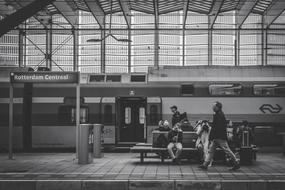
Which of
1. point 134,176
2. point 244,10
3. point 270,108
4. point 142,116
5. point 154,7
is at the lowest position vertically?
point 134,176

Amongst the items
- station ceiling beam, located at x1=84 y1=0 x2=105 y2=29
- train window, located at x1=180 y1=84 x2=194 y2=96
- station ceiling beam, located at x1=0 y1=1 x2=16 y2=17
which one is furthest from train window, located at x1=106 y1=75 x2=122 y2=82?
station ceiling beam, located at x1=0 y1=1 x2=16 y2=17

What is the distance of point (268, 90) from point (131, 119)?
6458 millimetres

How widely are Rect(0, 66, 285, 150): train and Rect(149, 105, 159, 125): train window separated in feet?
0.15

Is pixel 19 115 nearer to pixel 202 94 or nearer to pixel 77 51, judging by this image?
pixel 202 94

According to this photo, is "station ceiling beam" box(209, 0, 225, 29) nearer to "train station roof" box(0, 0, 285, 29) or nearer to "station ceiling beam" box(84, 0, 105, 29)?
"train station roof" box(0, 0, 285, 29)

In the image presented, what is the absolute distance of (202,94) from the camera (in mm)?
22031

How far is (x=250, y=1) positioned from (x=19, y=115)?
19.9 m

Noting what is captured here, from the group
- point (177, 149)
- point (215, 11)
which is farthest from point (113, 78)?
point (215, 11)

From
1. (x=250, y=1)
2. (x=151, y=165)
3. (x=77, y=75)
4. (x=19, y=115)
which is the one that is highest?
(x=250, y=1)

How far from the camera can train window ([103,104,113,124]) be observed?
22258 millimetres

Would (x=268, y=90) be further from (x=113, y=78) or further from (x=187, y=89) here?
(x=113, y=78)

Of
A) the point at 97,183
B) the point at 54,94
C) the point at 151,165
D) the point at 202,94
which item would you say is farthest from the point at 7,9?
the point at 97,183

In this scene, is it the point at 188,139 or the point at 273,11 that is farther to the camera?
the point at 273,11

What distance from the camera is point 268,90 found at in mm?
21891
